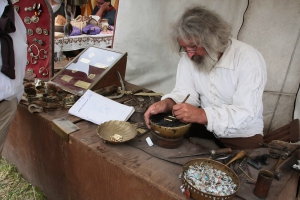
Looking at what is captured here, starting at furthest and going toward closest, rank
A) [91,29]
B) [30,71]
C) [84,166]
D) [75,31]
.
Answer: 1. [91,29]
2. [75,31]
3. [30,71]
4. [84,166]

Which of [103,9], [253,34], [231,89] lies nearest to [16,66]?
[231,89]

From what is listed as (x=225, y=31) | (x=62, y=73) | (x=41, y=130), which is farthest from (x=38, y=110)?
(x=225, y=31)

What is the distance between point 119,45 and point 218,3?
4.62 feet

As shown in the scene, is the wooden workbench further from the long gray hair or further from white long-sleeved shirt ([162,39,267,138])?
the long gray hair

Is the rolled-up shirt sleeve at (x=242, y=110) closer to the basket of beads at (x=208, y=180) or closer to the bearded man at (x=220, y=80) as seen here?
the bearded man at (x=220, y=80)

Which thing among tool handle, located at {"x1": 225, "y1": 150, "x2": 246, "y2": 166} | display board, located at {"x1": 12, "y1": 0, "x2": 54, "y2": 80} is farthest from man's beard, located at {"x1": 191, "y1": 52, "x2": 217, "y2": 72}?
display board, located at {"x1": 12, "y1": 0, "x2": 54, "y2": 80}

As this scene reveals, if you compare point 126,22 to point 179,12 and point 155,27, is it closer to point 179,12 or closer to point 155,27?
point 155,27

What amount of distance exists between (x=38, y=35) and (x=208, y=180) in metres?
2.16

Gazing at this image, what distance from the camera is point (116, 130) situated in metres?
1.83

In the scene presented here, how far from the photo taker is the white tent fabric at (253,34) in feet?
7.45

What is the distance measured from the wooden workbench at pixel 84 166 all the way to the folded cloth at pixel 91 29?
86.2 inches

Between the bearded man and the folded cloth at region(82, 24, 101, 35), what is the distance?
2588mm

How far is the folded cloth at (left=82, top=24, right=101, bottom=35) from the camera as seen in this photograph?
160 inches

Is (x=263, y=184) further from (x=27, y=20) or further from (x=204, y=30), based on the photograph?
(x=27, y=20)
